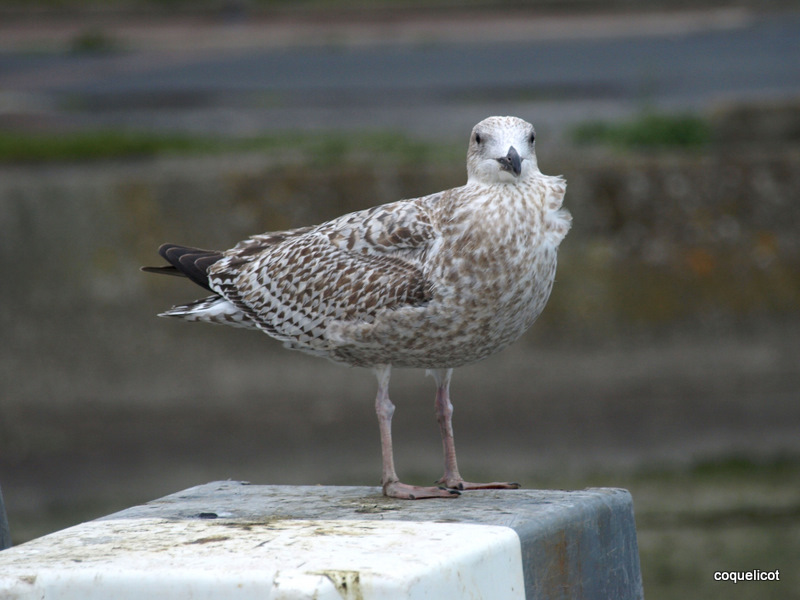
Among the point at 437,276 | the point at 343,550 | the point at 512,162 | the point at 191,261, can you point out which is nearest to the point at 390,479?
the point at 437,276

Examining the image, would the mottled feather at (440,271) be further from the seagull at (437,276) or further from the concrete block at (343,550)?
the concrete block at (343,550)

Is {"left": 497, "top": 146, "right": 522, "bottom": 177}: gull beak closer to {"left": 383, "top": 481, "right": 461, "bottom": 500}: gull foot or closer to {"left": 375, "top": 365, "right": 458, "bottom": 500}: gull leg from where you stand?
{"left": 375, "top": 365, "right": 458, "bottom": 500}: gull leg

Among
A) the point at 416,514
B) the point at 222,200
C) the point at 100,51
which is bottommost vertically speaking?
the point at 416,514

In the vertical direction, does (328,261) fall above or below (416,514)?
above

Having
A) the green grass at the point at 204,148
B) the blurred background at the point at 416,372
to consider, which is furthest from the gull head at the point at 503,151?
the green grass at the point at 204,148

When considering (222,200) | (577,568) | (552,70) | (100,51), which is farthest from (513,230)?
(100,51)

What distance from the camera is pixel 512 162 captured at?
4.42 metres

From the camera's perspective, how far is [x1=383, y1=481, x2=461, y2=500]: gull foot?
4648mm

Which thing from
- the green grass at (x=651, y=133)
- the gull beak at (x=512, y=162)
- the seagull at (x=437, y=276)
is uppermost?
the green grass at (x=651, y=133)

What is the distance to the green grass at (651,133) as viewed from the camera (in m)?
11.0

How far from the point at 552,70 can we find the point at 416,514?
50.2 feet

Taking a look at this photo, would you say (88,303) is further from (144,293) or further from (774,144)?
(774,144)

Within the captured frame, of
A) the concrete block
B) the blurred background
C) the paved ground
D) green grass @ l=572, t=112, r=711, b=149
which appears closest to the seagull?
the concrete block

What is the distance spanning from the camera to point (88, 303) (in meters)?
10.2
